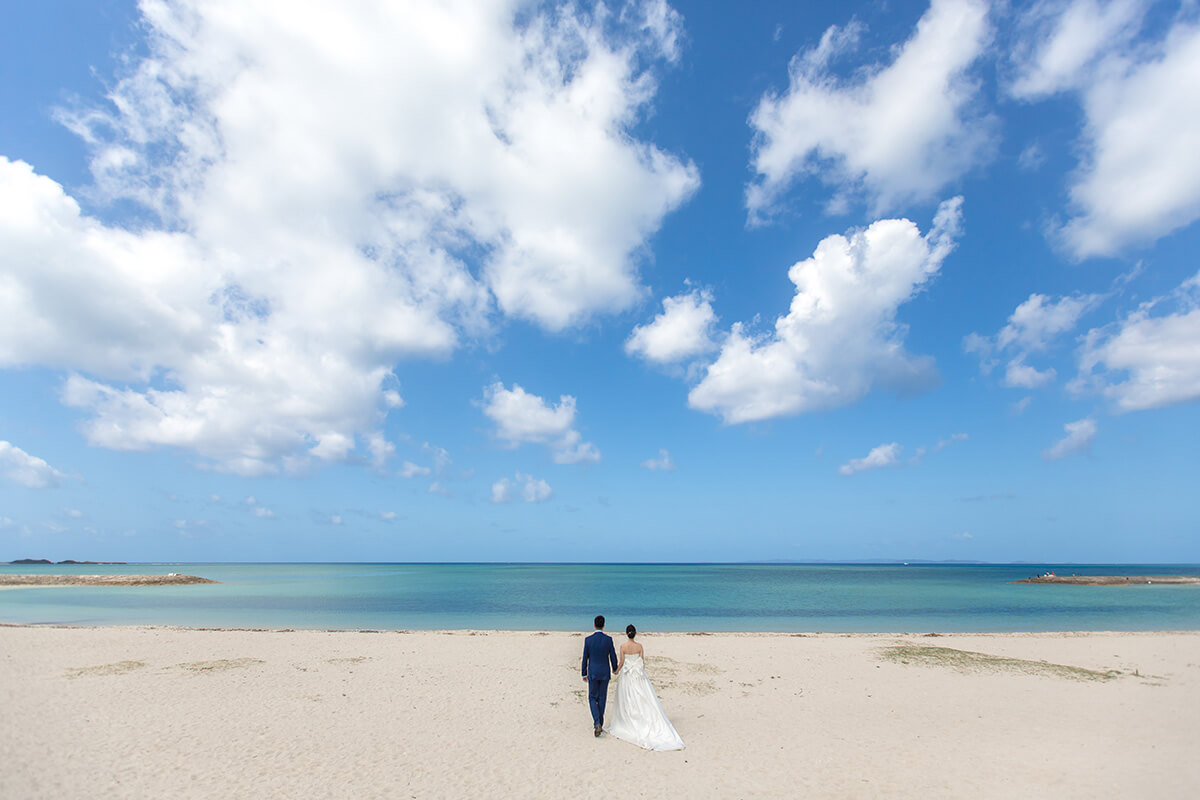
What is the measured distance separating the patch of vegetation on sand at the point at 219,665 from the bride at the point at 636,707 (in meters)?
14.7

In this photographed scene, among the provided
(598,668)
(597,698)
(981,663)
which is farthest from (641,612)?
(598,668)

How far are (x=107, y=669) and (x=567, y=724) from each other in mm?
16182

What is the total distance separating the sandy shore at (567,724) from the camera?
988cm

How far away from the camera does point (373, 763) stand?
428 inches

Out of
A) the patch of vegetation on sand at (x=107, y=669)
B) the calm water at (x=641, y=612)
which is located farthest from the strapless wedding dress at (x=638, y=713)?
the calm water at (x=641, y=612)

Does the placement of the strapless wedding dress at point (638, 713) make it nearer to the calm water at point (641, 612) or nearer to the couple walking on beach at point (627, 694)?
the couple walking on beach at point (627, 694)

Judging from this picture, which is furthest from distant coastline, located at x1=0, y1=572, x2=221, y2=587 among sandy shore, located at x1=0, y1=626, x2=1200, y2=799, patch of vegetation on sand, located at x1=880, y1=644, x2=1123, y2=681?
patch of vegetation on sand, located at x1=880, y1=644, x2=1123, y2=681

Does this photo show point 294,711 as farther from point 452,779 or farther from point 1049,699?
point 1049,699

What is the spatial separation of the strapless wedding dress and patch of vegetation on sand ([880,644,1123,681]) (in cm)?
1360

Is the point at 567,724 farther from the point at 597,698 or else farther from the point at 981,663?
the point at 981,663

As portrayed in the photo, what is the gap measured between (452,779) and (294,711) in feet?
21.9

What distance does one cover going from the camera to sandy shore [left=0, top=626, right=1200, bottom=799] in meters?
9.88

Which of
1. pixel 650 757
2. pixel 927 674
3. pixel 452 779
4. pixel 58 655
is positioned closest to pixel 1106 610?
pixel 927 674

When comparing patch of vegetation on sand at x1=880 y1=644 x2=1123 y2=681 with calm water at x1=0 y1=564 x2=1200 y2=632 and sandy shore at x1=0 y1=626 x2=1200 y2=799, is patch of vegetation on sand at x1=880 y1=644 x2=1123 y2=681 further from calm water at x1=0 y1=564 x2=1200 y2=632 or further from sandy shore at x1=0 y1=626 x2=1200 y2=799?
calm water at x1=0 y1=564 x2=1200 y2=632
